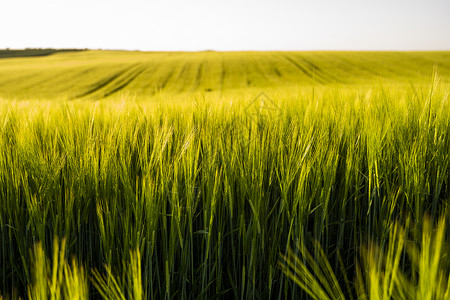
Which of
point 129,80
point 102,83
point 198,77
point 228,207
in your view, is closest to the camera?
point 228,207

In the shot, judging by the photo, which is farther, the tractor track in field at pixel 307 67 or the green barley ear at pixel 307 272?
the tractor track in field at pixel 307 67

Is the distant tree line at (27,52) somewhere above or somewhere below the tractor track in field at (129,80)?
above

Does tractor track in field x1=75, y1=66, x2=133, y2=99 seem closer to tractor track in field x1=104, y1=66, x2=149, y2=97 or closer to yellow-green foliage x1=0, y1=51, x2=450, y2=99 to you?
yellow-green foliage x1=0, y1=51, x2=450, y2=99

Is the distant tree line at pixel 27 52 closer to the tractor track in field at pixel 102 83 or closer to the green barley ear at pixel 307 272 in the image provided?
the tractor track in field at pixel 102 83

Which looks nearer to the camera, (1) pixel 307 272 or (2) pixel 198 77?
(1) pixel 307 272

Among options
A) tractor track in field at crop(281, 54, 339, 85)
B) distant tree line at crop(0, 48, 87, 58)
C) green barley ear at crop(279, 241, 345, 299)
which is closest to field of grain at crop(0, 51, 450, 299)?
green barley ear at crop(279, 241, 345, 299)

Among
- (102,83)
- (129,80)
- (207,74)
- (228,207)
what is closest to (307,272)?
(228,207)

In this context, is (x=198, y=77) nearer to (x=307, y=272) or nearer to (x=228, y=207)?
(x=228, y=207)

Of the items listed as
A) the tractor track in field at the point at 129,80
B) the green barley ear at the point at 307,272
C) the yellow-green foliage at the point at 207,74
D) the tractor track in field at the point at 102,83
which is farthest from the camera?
the yellow-green foliage at the point at 207,74

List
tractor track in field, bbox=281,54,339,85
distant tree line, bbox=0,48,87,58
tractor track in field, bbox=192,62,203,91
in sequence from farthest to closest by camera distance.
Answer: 1. distant tree line, bbox=0,48,87,58
2. tractor track in field, bbox=281,54,339,85
3. tractor track in field, bbox=192,62,203,91

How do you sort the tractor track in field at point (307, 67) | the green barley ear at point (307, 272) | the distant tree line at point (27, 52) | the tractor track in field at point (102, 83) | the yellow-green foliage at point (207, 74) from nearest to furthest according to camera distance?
1. the green barley ear at point (307, 272)
2. the tractor track in field at point (102, 83)
3. the yellow-green foliage at point (207, 74)
4. the tractor track in field at point (307, 67)
5. the distant tree line at point (27, 52)

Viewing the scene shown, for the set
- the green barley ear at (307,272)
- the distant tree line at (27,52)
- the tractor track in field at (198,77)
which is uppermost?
the distant tree line at (27,52)

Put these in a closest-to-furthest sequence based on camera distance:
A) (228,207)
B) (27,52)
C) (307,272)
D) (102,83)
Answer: (307,272) → (228,207) → (102,83) → (27,52)

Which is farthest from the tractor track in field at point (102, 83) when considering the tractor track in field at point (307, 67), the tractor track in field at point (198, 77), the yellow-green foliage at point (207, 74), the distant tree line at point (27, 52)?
the distant tree line at point (27, 52)
